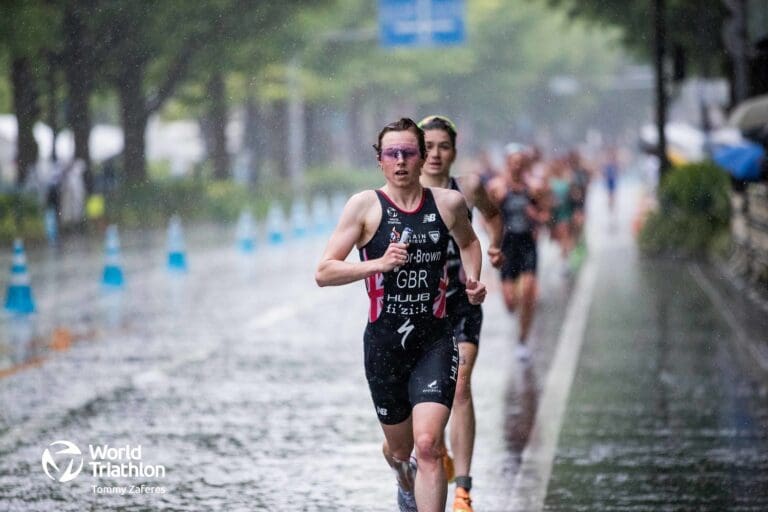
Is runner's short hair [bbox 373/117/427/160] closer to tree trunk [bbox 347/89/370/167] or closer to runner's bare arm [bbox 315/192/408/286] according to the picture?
runner's bare arm [bbox 315/192/408/286]

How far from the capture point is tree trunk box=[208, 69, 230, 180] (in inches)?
1986

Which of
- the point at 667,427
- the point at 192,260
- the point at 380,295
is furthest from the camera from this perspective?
the point at 192,260

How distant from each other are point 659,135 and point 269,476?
23513 mm

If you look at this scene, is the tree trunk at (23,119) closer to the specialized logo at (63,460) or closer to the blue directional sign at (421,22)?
the blue directional sign at (421,22)

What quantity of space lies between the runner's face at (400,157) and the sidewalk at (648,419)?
202 cm

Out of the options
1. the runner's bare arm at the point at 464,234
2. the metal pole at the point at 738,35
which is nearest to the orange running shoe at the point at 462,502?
the runner's bare arm at the point at 464,234

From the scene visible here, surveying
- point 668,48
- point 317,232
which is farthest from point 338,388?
point 317,232

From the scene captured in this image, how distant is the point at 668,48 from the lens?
1334 inches

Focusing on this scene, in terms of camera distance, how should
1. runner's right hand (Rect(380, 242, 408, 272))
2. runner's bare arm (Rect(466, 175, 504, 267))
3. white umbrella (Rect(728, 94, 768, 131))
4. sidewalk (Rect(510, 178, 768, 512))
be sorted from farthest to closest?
white umbrella (Rect(728, 94, 768, 131)) < runner's bare arm (Rect(466, 175, 504, 267)) < sidewalk (Rect(510, 178, 768, 512)) < runner's right hand (Rect(380, 242, 408, 272))

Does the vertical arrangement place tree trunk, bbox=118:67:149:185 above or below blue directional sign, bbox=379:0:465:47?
below

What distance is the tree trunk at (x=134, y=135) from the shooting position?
43906 millimetres

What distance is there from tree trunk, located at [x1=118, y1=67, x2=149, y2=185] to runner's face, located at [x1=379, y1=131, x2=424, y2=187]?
37.6 m

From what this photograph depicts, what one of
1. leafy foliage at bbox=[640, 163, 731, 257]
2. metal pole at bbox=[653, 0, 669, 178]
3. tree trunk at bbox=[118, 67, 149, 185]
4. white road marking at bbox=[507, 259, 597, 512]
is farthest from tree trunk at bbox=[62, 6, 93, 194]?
white road marking at bbox=[507, 259, 597, 512]

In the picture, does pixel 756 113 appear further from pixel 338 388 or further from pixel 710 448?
pixel 710 448
